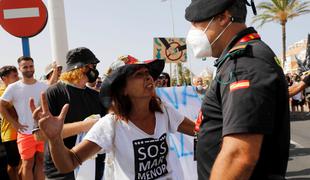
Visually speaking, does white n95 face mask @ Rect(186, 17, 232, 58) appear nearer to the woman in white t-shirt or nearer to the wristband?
the woman in white t-shirt

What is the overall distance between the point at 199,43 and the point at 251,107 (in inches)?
22.6

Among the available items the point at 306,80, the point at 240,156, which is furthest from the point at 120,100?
the point at 306,80

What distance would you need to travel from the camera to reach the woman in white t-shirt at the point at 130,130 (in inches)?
95.6

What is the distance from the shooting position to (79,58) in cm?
372

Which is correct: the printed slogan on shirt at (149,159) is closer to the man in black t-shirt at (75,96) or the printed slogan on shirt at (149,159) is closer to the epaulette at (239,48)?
the man in black t-shirt at (75,96)

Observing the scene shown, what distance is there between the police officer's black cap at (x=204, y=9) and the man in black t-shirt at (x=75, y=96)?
177 centimetres

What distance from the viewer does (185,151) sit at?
479 centimetres

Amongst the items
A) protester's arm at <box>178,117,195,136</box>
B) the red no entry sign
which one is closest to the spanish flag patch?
protester's arm at <box>178,117,195,136</box>

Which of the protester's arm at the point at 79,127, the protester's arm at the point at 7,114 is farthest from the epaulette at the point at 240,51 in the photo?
the protester's arm at the point at 7,114

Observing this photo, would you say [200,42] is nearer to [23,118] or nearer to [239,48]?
[239,48]

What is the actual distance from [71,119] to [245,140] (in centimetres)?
230

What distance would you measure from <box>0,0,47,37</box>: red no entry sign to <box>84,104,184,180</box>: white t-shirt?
2447 mm

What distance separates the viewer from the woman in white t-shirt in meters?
2.43

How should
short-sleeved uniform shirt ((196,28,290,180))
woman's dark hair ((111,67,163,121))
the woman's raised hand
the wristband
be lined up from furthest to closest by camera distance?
the wristband → woman's dark hair ((111,67,163,121)) → the woman's raised hand → short-sleeved uniform shirt ((196,28,290,180))
